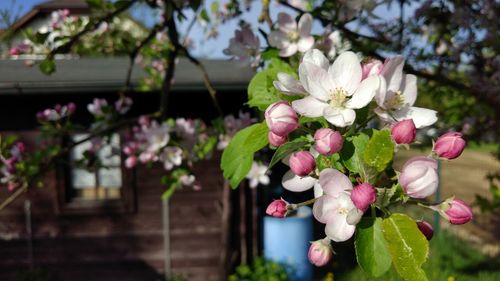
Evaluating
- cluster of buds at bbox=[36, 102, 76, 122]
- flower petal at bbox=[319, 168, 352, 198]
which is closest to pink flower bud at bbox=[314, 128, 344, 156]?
flower petal at bbox=[319, 168, 352, 198]

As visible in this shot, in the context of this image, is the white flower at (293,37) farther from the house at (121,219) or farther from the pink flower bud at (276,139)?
the house at (121,219)

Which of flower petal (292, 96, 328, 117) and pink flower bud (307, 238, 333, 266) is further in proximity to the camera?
pink flower bud (307, 238, 333, 266)

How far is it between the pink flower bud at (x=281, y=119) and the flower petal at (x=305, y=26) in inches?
34.9

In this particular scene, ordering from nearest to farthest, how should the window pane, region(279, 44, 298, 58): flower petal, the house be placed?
region(279, 44, 298, 58): flower petal → the house → the window pane

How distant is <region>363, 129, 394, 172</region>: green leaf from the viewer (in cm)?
78

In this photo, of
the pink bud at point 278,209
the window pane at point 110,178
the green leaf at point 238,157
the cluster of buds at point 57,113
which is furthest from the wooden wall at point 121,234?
the pink bud at point 278,209

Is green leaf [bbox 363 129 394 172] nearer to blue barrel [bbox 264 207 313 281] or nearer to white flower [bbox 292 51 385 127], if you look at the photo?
white flower [bbox 292 51 385 127]

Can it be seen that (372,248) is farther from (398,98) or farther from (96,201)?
(96,201)

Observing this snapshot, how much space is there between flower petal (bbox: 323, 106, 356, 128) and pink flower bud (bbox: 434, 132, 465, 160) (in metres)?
0.17

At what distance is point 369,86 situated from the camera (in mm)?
858

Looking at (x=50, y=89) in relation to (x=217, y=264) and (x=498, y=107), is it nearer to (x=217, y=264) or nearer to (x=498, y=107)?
(x=217, y=264)

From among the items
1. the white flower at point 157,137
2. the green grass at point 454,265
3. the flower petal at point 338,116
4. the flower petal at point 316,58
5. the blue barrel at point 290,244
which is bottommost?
the green grass at point 454,265

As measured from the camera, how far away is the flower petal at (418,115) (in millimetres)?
917

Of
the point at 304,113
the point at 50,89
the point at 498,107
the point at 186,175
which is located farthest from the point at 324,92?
the point at 50,89
